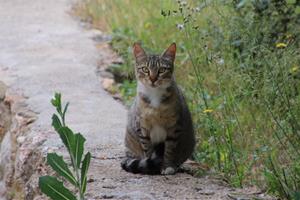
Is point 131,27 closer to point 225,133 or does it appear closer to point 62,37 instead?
point 62,37

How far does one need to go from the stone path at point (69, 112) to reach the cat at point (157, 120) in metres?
0.11

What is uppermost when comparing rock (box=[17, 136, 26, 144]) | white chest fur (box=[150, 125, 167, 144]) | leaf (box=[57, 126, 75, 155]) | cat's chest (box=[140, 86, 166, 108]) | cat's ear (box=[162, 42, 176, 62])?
cat's ear (box=[162, 42, 176, 62])

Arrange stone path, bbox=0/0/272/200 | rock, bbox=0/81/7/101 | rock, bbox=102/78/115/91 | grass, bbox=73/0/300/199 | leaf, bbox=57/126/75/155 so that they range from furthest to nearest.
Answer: rock, bbox=102/78/115/91 < rock, bbox=0/81/7/101 < stone path, bbox=0/0/272/200 < grass, bbox=73/0/300/199 < leaf, bbox=57/126/75/155

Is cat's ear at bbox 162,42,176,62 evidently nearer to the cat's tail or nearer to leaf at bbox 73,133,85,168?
the cat's tail

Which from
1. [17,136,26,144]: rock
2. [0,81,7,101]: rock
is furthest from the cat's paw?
[0,81,7,101]: rock

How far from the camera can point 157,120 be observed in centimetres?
505

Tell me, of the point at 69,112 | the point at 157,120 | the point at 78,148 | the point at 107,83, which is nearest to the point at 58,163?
the point at 78,148

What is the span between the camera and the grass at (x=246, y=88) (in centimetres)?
478

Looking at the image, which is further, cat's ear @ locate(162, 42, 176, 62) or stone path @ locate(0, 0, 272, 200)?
cat's ear @ locate(162, 42, 176, 62)

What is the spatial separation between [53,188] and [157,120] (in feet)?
4.71

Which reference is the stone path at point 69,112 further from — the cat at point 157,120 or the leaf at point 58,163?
the leaf at point 58,163

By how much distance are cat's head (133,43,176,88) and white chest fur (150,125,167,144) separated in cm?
→ 28

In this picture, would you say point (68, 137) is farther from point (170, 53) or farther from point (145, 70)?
point (170, 53)

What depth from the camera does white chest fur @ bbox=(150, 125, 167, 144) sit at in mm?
5078
